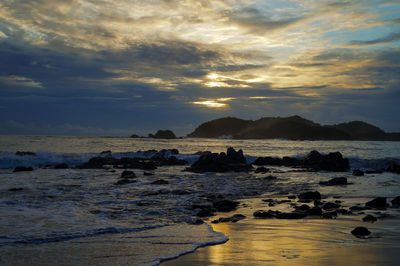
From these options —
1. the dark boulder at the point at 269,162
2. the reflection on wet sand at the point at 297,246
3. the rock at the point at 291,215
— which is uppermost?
the reflection on wet sand at the point at 297,246

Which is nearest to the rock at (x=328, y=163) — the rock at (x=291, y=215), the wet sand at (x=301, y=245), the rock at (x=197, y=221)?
the rock at (x=291, y=215)

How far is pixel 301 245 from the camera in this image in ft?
23.5

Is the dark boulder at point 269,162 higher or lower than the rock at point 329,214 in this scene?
lower

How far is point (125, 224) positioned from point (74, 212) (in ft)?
8.45

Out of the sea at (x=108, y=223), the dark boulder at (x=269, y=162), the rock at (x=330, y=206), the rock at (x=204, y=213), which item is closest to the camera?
the sea at (x=108, y=223)

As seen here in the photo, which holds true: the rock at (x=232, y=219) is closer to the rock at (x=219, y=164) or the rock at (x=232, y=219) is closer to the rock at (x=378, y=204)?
the rock at (x=378, y=204)

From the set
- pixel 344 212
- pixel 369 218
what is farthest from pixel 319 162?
pixel 369 218

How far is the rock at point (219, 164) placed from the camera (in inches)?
1154

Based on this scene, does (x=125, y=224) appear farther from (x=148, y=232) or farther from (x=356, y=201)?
(x=356, y=201)

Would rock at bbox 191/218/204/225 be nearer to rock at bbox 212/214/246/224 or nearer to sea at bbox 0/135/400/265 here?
sea at bbox 0/135/400/265

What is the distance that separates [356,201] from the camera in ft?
44.0

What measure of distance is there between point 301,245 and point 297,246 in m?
0.13

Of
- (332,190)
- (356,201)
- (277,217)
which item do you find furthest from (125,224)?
(332,190)

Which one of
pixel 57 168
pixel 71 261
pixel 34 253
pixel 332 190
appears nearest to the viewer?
pixel 71 261
